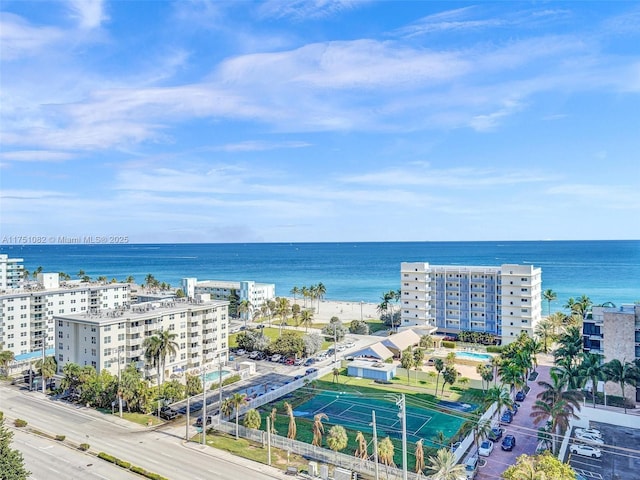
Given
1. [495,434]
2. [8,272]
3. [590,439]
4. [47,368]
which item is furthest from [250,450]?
[8,272]

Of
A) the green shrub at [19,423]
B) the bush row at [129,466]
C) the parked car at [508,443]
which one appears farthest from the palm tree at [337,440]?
the green shrub at [19,423]

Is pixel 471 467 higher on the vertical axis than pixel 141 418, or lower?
higher

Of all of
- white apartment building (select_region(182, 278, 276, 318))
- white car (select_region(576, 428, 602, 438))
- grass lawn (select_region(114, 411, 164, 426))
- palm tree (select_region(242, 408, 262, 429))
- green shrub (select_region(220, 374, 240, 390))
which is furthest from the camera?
white apartment building (select_region(182, 278, 276, 318))

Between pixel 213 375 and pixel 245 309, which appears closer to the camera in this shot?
pixel 213 375

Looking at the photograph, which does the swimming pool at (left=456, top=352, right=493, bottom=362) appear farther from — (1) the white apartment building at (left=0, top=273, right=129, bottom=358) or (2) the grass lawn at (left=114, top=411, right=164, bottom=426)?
(1) the white apartment building at (left=0, top=273, right=129, bottom=358)

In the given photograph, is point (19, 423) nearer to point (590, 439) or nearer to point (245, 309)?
point (590, 439)

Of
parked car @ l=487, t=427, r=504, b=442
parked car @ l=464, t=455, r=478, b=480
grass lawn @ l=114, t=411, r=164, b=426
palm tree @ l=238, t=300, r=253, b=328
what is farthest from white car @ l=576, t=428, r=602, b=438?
palm tree @ l=238, t=300, r=253, b=328

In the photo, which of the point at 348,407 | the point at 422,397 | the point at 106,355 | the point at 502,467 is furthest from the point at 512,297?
the point at 106,355
